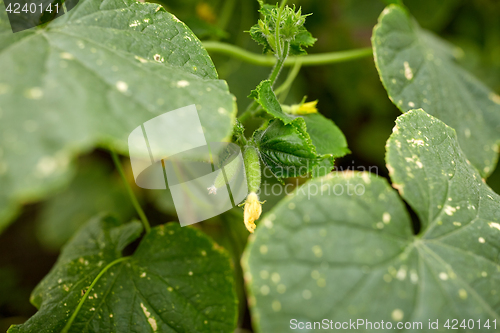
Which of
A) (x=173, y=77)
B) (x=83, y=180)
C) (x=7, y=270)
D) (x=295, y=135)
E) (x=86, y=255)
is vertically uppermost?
(x=173, y=77)

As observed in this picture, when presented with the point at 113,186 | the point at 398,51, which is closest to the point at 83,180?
the point at 113,186

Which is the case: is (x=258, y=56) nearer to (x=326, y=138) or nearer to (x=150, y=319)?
(x=326, y=138)

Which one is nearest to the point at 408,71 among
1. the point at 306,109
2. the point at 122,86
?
the point at 306,109

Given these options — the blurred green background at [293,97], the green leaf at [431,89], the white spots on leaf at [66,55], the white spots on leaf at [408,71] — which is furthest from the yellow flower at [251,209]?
the blurred green background at [293,97]

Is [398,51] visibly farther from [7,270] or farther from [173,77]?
[7,270]

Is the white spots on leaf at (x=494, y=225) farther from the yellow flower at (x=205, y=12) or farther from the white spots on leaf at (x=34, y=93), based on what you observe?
the yellow flower at (x=205, y=12)
